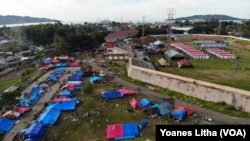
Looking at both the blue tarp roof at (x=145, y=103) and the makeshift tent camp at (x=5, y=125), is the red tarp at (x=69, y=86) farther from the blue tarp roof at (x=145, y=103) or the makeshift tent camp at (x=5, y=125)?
the makeshift tent camp at (x=5, y=125)

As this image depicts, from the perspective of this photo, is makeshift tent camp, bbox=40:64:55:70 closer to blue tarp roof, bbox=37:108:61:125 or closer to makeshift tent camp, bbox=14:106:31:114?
makeshift tent camp, bbox=14:106:31:114

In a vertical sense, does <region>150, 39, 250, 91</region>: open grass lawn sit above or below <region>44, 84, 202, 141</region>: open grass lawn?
above

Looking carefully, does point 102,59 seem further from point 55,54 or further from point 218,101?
point 218,101

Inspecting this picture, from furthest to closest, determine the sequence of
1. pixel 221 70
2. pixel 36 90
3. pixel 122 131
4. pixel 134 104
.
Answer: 1. pixel 221 70
2. pixel 36 90
3. pixel 134 104
4. pixel 122 131

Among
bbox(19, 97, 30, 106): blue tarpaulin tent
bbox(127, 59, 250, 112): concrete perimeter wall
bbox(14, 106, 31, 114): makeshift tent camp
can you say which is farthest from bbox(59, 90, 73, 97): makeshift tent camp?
bbox(127, 59, 250, 112): concrete perimeter wall

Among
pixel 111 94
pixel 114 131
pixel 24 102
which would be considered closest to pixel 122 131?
pixel 114 131

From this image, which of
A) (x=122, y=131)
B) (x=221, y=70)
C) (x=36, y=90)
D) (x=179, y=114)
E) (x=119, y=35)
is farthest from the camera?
(x=119, y=35)

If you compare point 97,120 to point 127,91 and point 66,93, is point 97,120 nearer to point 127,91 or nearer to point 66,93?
point 127,91

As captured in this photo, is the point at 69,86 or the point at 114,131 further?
the point at 69,86
